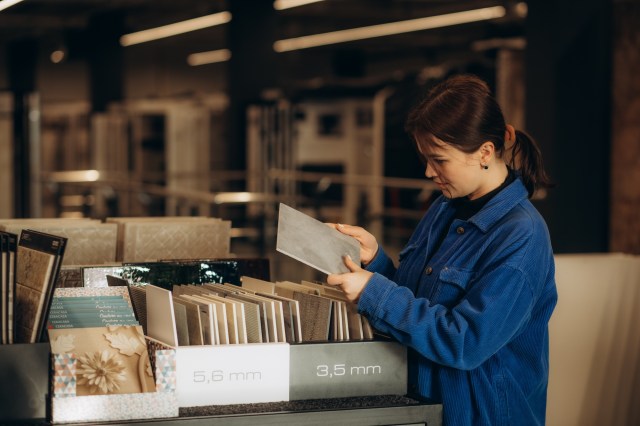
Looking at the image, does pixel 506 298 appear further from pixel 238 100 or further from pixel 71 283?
pixel 238 100

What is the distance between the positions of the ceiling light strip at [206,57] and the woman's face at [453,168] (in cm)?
1638

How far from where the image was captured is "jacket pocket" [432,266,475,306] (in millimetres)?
2172

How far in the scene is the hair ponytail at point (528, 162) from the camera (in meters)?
2.32

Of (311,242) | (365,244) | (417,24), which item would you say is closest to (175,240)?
(365,244)

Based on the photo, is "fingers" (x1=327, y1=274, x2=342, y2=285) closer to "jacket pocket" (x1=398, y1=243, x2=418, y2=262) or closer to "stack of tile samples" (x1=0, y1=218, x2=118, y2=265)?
"jacket pocket" (x1=398, y1=243, x2=418, y2=262)

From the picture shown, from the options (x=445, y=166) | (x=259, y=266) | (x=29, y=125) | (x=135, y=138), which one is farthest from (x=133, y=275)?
(x=135, y=138)

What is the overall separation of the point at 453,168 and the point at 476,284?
10.6 inches

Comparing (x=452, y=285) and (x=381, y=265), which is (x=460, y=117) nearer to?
(x=452, y=285)

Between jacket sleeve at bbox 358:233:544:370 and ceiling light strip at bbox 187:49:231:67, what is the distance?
16581 mm

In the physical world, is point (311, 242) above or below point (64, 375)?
above

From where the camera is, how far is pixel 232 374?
198 centimetres

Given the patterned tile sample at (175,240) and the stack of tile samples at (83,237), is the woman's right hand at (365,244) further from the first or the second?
the stack of tile samples at (83,237)

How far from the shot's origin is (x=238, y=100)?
38.0 feet

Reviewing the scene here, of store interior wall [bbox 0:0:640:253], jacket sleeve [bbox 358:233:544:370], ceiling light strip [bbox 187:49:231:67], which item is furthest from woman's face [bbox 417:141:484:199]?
ceiling light strip [bbox 187:49:231:67]
